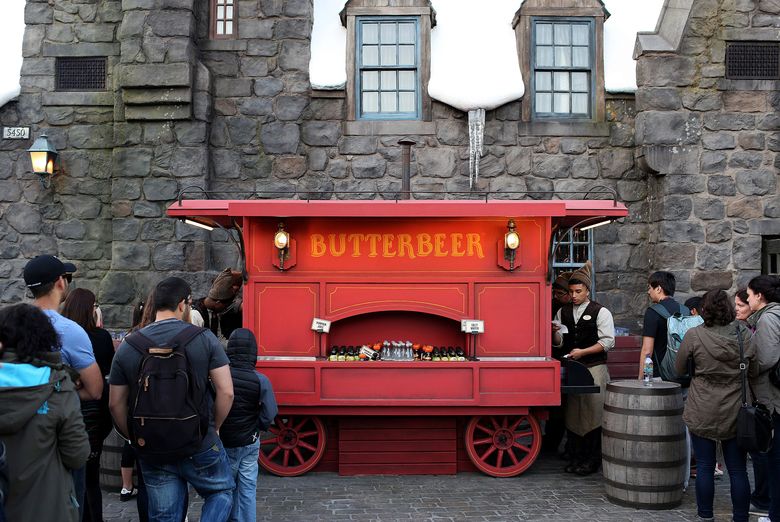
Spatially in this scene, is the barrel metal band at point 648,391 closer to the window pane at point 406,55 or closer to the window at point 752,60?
the window at point 752,60

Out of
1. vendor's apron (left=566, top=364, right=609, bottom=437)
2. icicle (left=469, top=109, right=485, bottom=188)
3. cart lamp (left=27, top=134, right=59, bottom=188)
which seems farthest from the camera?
icicle (left=469, top=109, right=485, bottom=188)

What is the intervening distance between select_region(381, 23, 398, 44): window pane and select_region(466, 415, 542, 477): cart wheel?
5.58 m

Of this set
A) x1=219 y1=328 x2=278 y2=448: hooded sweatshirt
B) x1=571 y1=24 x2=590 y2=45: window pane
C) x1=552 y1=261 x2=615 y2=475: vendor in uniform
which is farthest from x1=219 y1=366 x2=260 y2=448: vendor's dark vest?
x1=571 y1=24 x2=590 y2=45: window pane

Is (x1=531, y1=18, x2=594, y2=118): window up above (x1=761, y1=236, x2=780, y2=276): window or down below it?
above

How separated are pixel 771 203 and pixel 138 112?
8.30 meters

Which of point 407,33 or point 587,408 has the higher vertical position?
point 407,33

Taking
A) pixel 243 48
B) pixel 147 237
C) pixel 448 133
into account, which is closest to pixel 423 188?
pixel 448 133

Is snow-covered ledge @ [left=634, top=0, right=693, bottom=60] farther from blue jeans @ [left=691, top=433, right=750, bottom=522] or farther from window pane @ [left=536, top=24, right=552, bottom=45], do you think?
blue jeans @ [left=691, top=433, right=750, bottom=522]

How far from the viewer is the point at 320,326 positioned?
6.85 m

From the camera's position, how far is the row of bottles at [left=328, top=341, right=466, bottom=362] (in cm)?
693

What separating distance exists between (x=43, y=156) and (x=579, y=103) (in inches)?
285

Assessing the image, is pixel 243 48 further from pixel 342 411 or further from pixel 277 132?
pixel 342 411

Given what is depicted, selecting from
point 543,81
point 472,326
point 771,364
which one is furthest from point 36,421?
point 543,81

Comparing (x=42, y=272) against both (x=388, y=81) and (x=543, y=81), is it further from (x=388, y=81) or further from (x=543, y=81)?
(x=543, y=81)
